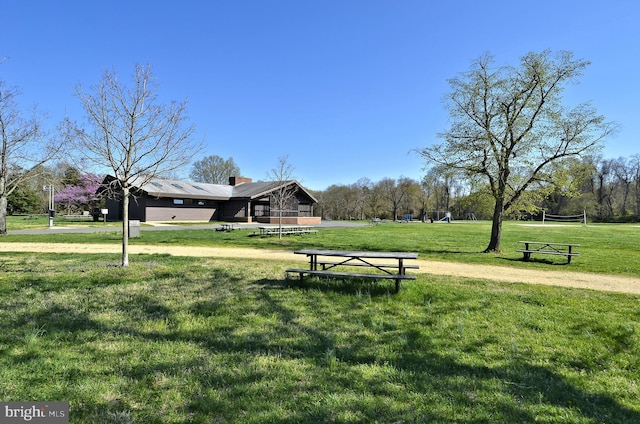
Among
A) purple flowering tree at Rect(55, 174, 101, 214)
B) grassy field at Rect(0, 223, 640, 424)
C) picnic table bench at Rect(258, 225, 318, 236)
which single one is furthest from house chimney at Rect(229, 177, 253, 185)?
grassy field at Rect(0, 223, 640, 424)

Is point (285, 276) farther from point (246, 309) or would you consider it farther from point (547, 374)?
point (547, 374)

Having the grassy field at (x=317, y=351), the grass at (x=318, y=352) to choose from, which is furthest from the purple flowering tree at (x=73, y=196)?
the grass at (x=318, y=352)

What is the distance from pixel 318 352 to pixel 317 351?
0.12 feet

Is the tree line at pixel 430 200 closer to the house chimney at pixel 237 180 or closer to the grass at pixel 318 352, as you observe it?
the house chimney at pixel 237 180

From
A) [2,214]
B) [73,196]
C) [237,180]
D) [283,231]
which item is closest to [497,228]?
[283,231]

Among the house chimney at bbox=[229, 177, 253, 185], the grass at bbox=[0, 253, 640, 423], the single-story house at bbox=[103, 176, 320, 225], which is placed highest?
A: the house chimney at bbox=[229, 177, 253, 185]

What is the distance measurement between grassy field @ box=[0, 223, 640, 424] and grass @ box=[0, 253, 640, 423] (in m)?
0.02

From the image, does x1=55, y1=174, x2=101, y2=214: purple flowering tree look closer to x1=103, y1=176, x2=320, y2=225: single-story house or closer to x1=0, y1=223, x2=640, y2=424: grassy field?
x1=103, y1=176, x2=320, y2=225: single-story house

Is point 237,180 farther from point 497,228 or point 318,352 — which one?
point 318,352

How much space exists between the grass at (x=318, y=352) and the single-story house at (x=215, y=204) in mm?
30827

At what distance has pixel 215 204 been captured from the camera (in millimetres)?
42812

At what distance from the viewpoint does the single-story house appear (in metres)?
37.1

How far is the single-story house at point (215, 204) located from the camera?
37106mm

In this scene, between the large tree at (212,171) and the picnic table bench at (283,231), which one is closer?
the picnic table bench at (283,231)
